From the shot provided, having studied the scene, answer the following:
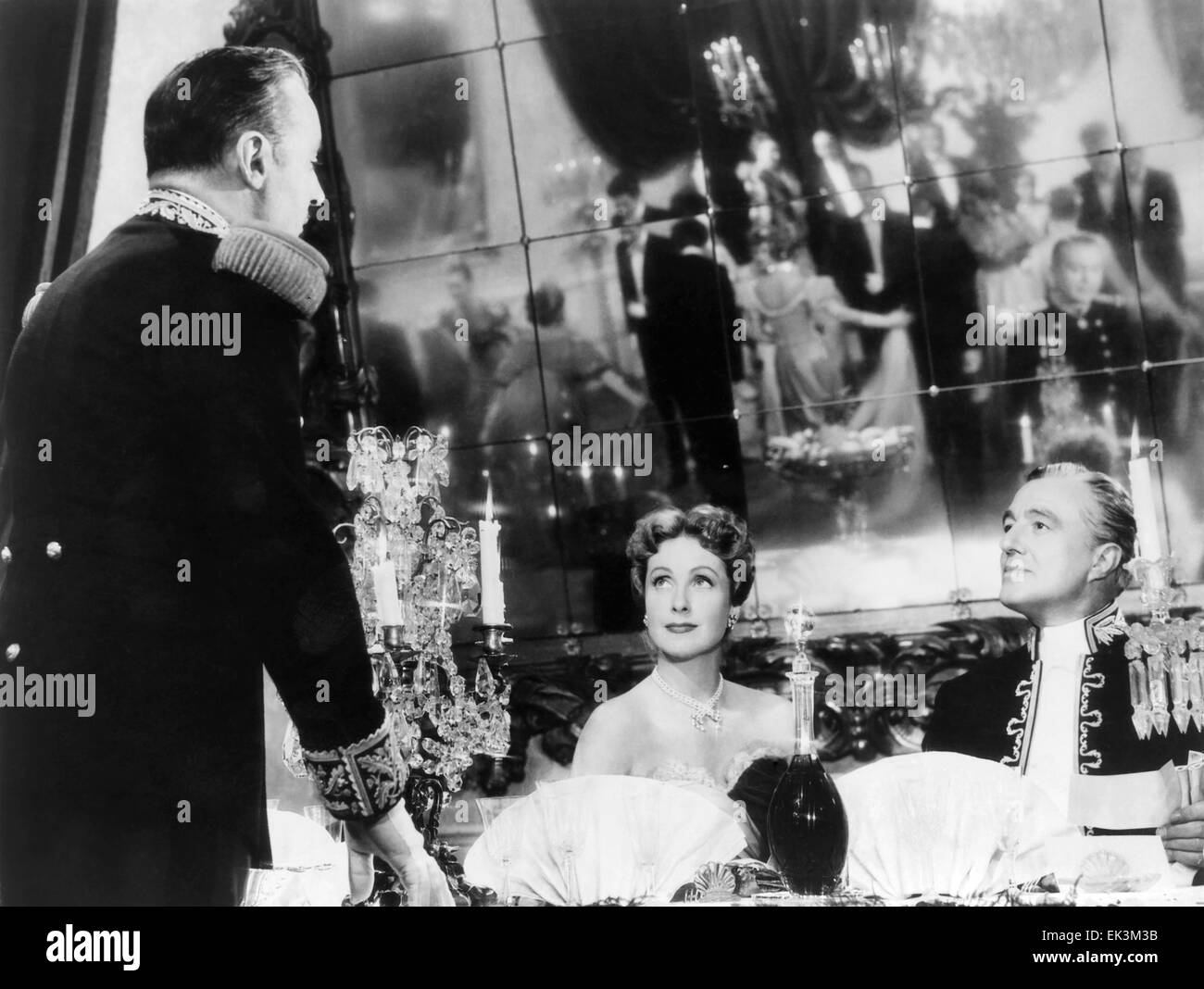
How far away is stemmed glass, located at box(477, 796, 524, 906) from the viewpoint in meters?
3.43

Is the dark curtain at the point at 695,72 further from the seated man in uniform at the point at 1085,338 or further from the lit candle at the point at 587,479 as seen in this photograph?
the lit candle at the point at 587,479

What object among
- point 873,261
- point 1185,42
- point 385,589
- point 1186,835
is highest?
point 1185,42

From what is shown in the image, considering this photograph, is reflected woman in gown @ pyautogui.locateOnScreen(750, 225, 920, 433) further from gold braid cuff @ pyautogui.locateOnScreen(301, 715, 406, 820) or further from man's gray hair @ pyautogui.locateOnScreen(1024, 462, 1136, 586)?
gold braid cuff @ pyautogui.locateOnScreen(301, 715, 406, 820)

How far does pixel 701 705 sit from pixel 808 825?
1.22ft

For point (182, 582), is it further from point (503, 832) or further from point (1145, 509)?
point (1145, 509)

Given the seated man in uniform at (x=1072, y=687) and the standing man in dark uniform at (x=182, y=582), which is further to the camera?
the standing man in dark uniform at (x=182, y=582)

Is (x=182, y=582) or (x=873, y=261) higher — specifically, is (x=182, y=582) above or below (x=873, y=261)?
below

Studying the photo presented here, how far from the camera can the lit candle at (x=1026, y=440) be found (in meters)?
3.32

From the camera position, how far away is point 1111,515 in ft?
10.7

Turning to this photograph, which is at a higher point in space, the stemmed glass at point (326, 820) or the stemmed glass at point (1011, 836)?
the stemmed glass at point (326, 820)

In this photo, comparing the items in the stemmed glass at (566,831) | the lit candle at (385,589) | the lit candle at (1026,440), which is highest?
the lit candle at (1026,440)

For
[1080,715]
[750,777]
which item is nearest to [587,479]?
[750,777]

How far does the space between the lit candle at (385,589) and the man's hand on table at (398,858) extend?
45 cm

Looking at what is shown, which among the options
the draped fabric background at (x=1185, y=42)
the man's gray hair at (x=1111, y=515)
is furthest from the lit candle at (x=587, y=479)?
the draped fabric background at (x=1185, y=42)
